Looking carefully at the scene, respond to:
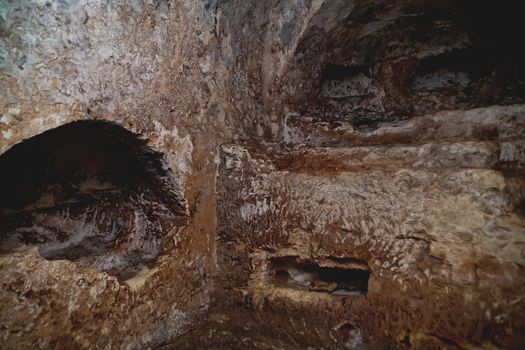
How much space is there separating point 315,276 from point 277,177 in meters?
0.50

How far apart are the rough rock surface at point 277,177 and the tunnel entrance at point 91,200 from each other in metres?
0.04

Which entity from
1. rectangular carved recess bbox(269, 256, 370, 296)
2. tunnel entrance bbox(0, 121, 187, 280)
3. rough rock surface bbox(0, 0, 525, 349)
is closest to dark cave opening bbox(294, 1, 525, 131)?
rough rock surface bbox(0, 0, 525, 349)

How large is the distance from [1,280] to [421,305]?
4.56 feet

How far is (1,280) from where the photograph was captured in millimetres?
1121

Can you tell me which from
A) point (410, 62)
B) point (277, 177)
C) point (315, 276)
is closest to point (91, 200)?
point (277, 177)

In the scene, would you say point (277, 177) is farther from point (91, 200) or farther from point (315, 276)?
point (91, 200)

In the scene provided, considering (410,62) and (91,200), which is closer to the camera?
(91,200)

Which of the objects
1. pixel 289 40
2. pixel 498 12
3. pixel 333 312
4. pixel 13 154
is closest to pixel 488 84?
pixel 498 12

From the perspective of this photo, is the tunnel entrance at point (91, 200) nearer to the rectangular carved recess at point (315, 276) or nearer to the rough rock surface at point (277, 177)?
the rough rock surface at point (277, 177)

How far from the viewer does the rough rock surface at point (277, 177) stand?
1216 mm

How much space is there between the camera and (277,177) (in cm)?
176

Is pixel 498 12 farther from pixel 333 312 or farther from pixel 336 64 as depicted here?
pixel 333 312

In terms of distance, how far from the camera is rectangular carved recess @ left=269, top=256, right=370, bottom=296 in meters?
1.68

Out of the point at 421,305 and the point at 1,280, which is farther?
the point at 421,305
